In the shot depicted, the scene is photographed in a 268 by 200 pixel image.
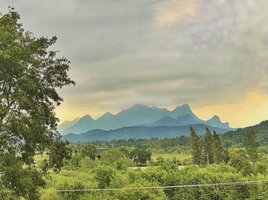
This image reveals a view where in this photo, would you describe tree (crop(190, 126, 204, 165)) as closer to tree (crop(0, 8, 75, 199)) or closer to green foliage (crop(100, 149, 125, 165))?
green foliage (crop(100, 149, 125, 165))

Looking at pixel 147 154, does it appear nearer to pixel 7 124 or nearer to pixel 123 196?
pixel 123 196

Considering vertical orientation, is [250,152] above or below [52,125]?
below

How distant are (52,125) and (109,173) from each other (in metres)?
26.0

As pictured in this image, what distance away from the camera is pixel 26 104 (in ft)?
27.3

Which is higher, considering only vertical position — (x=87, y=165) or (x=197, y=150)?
(x=197, y=150)

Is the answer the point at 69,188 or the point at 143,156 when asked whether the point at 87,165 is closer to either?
the point at 143,156

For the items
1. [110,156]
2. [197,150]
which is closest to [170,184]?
[197,150]

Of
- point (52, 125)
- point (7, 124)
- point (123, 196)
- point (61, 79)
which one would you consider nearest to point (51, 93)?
point (61, 79)

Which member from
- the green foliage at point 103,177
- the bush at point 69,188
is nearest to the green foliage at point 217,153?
the green foliage at point 103,177

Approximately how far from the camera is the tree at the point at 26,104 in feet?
26.6

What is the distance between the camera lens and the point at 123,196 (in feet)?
88.9

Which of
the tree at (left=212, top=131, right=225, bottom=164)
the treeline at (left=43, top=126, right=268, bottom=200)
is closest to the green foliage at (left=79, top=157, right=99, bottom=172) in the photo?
the treeline at (left=43, top=126, right=268, bottom=200)

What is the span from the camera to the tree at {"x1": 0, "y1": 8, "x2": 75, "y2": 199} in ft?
26.6

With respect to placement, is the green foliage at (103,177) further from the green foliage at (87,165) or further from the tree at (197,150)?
the tree at (197,150)
